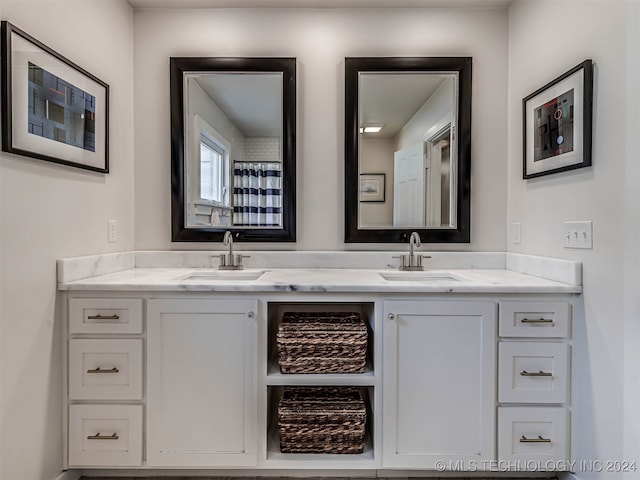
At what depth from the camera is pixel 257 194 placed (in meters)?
2.20

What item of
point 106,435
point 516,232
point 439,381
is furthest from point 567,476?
point 106,435

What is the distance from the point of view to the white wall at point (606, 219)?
4.44ft

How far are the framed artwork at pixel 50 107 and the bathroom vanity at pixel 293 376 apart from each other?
494mm

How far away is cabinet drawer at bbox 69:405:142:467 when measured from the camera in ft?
5.33

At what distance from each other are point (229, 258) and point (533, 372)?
5.23 feet

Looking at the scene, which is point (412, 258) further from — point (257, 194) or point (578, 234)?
point (257, 194)

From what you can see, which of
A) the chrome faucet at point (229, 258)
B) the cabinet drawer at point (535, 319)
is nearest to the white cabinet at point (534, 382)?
the cabinet drawer at point (535, 319)

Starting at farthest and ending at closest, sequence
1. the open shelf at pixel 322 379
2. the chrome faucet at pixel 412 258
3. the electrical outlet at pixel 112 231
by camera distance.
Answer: the chrome faucet at pixel 412 258
the electrical outlet at pixel 112 231
the open shelf at pixel 322 379

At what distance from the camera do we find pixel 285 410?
5.55 ft

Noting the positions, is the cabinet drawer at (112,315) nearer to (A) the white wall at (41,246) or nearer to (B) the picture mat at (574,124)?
(A) the white wall at (41,246)

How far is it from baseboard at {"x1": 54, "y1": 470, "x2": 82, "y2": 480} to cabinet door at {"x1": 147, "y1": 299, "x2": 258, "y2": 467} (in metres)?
0.38

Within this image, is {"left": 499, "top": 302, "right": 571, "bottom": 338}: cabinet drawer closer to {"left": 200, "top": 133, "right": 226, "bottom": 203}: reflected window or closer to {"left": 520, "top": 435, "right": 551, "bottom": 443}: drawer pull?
{"left": 520, "top": 435, "right": 551, "bottom": 443}: drawer pull

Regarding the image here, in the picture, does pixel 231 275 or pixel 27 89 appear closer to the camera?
pixel 27 89

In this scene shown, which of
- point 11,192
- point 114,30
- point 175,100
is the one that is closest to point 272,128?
point 175,100
